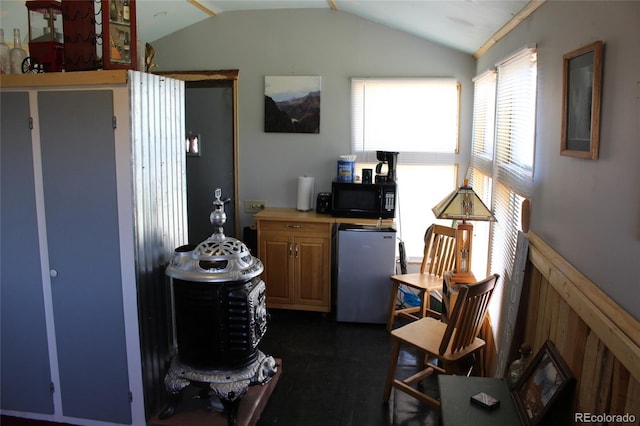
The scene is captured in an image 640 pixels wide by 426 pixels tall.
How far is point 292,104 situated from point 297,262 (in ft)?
4.99

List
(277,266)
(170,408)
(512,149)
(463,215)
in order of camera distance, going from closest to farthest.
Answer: (170,408)
(512,149)
(463,215)
(277,266)

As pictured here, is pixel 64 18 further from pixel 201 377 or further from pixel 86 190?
pixel 201 377

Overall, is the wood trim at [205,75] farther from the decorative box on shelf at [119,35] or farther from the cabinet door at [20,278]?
the cabinet door at [20,278]

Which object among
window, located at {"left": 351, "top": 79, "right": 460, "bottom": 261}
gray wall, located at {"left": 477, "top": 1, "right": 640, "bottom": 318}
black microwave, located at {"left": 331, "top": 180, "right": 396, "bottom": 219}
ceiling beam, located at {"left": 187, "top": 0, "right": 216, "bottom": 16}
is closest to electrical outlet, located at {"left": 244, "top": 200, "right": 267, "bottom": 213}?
black microwave, located at {"left": 331, "top": 180, "right": 396, "bottom": 219}

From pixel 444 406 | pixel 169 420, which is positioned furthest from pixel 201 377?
pixel 444 406

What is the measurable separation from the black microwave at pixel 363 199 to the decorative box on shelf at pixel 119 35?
2.28 meters

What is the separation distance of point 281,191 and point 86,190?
2.54 metres

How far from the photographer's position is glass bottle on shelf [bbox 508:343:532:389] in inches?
84.3

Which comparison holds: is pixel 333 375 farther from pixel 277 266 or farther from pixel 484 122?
pixel 484 122

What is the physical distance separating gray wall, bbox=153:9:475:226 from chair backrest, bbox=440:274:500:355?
2.17 meters

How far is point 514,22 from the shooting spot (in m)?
2.91

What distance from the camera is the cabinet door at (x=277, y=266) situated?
15.3 feet

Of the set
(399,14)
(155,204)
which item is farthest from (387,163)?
(155,204)

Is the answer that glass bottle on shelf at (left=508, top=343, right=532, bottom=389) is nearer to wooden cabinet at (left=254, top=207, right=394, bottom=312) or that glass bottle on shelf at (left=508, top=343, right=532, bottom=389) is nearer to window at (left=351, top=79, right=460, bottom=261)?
wooden cabinet at (left=254, top=207, right=394, bottom=312)
